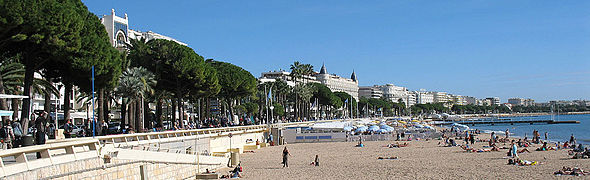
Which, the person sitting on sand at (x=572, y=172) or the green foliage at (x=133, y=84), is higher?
the green foliage at (x=133, y=84)

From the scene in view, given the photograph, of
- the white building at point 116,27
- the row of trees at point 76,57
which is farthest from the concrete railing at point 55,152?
the white building at point 116,27

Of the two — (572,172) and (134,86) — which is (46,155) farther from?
(134,86)

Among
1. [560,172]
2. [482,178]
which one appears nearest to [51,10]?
A: [482,178]

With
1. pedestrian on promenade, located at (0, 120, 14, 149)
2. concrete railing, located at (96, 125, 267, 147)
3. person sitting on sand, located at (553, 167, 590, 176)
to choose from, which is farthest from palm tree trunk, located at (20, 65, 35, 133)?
person sitting on sand, located at (553, 167, 590, 176)

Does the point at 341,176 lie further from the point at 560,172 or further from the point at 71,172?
the point at 71,172

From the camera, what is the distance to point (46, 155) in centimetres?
1195

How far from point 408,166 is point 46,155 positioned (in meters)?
19.5

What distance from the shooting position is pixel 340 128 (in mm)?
54750

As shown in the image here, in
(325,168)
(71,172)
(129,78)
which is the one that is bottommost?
(325,168)

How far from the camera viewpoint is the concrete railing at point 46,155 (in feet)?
34.7

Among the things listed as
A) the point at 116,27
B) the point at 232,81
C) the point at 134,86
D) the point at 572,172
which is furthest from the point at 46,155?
the point at 116,27

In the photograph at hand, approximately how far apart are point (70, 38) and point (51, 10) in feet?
5.30

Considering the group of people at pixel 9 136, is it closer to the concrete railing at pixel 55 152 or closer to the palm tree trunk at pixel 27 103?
the concrete railing at pixel 55 152

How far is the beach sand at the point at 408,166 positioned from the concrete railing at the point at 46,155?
10.6 metres
